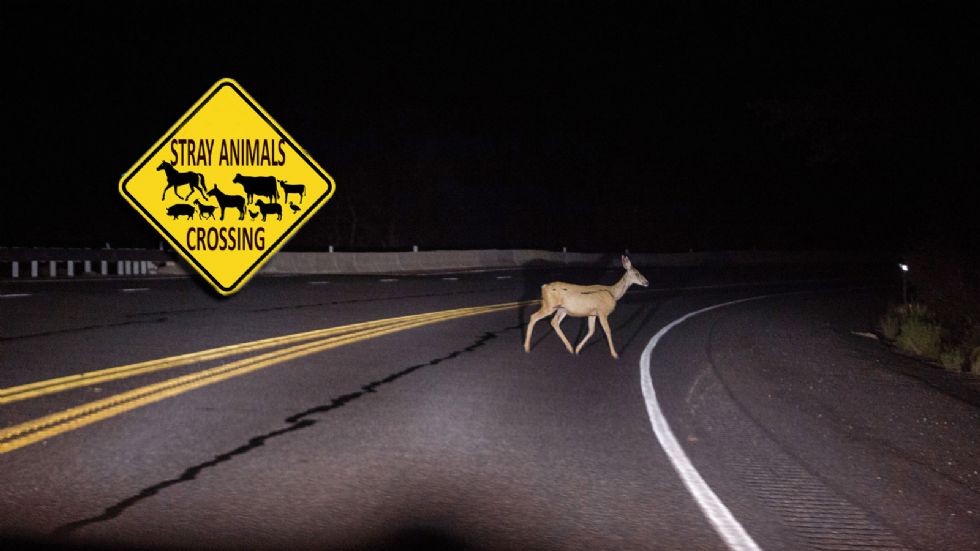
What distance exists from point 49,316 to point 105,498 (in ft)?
44.8

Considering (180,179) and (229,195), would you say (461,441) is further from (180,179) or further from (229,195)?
(229,195)

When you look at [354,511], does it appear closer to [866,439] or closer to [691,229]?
[866,439]

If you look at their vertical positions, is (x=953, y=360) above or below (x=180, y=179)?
below

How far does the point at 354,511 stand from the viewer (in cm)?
595

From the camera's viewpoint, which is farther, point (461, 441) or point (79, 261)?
point (79, 261)

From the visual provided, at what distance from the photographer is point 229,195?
16.0 metres

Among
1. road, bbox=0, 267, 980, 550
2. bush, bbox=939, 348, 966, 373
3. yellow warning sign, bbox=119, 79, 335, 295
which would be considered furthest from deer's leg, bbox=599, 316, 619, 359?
bush, bbox=939, 348, 966, 373

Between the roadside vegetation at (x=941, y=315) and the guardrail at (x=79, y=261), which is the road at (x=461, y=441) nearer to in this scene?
the roadside vegetation at (x=941, y=315)

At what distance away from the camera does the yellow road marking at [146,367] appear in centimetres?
1018

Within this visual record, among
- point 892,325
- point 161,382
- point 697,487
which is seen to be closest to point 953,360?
point 892,325

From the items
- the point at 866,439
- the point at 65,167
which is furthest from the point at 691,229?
the point at 866,439

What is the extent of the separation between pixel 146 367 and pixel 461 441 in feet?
18.3

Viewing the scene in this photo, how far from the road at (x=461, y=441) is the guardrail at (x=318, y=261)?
65.1ft

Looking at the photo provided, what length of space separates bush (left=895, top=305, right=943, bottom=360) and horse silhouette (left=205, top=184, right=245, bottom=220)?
11.3 meters
